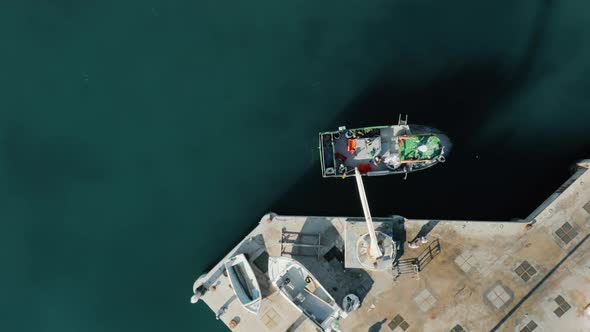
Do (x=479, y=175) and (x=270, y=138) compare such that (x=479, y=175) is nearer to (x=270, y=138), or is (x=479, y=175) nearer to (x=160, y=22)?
(x=270, y=138)

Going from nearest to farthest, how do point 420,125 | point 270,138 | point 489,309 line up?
point 489,309 → point 420,125 → point 270,138

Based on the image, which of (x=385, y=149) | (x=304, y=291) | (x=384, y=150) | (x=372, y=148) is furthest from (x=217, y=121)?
(x=304, y=291)

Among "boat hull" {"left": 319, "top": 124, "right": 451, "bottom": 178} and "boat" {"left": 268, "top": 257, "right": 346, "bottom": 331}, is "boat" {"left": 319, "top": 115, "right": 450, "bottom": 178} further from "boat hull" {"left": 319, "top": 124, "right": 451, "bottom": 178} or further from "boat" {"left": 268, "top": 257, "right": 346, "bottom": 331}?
"boat" {"left": 268, "top": 257, "right": 346, "bottom": 331}

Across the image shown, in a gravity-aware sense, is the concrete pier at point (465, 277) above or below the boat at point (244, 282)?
above

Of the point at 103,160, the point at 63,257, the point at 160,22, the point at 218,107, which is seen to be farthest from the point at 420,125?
the point at 63,257

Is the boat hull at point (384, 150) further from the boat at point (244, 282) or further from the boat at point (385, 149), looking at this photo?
the boat at point (244, 282)

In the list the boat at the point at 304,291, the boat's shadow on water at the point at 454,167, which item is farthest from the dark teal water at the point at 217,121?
the boat at the point at 304,291

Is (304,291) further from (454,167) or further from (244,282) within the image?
(454,167)
